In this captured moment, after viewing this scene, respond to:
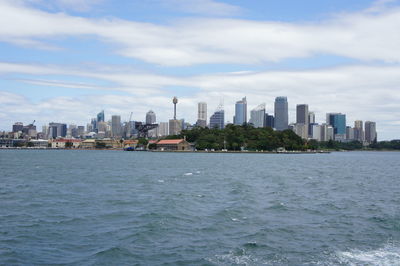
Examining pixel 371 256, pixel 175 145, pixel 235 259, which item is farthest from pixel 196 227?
pixel 175 145

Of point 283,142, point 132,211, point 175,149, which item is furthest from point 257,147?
point 132,211

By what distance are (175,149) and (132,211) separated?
15365 cm

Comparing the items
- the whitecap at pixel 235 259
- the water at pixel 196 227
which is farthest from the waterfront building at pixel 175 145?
the whitecap at pixel 235 259

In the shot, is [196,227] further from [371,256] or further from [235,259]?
[371,256]

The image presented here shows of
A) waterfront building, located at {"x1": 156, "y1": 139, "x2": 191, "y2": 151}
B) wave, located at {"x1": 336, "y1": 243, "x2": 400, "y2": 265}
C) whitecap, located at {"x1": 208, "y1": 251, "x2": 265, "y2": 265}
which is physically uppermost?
waterfront building, located at {"x1": 156, "y1": 139, "x2": 191, "y2": 151}

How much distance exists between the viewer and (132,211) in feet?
80.3

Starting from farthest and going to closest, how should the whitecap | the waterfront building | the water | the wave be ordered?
the waterfront building < the water < the wave < the whitecap

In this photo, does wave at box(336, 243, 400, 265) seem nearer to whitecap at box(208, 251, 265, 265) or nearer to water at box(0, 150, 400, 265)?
water at box(0, 150, 400, 265)

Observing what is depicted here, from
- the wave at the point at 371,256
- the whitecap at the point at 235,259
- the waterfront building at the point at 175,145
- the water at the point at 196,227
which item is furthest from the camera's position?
the waterfront building at the point at 175,145

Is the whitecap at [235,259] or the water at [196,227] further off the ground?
the water at [196,227]

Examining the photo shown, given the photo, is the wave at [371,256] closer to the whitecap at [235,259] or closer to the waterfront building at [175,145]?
the whitecap at [235,259]

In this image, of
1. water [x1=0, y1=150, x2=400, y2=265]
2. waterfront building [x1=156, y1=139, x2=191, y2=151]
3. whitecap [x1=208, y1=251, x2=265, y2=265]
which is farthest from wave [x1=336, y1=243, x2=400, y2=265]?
waterfront building [x1=156, y1=139, x2=191, y2=151]

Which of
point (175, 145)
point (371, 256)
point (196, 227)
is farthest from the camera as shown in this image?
point (175, 145)

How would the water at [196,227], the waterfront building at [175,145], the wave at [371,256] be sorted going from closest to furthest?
the wave at [371,256]
the water at [196,227]
the waterfront building at [175,145]
